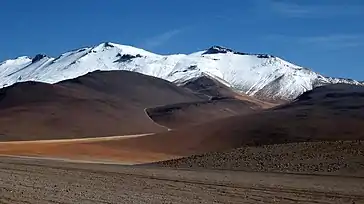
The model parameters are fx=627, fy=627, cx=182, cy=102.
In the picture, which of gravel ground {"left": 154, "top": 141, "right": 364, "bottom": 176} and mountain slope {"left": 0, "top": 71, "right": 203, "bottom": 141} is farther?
mountain slope {"left": 0, "top": 71, "right": 203, "bottom": 141}

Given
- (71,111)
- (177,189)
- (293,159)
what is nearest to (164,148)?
(293,159)

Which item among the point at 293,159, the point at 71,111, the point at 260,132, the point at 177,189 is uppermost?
the point at 71,111

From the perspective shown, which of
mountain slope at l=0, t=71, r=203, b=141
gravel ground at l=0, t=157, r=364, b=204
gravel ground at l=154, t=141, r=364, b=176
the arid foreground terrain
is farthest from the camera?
mountain slope at l=0, t=71, r=203, b=141

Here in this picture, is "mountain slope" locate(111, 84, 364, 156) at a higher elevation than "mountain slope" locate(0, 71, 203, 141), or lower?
lower

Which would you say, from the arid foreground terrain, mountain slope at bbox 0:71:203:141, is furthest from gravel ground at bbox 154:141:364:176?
mountain slope at bbox 0:71:203:141

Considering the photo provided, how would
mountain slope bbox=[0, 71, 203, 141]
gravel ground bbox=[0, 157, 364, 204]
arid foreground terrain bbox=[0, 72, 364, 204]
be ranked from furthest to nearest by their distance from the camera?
1. mountain slope bbox=[0, 71, 203, 141]
2. arid foreground terrain bbox=[0, 72, 364, 204]
3. gravel ground bbox=[0, 157, 364, 204]

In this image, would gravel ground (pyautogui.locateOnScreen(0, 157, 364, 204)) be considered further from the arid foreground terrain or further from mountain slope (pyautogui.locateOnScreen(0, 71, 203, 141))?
mountain slope (pyautogui.locateOnScreen(0, 71, 203, 141))

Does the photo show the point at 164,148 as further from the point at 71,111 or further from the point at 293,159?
the point at 71,111

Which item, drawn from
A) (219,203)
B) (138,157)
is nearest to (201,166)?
(219,203)

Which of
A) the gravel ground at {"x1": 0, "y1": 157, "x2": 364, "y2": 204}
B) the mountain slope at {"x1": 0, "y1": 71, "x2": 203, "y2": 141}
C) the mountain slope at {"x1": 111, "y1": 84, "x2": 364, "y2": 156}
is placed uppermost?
the mountain slope at {"x1": 0, "y1": 71, "x2": 203, "y2": 141}
